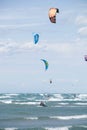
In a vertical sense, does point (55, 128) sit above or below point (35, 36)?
below

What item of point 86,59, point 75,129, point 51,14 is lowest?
point 75,129

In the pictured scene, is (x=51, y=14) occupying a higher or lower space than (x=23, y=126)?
higher

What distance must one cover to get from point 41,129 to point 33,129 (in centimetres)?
62

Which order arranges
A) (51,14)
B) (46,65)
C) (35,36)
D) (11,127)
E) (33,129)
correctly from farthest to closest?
1. (11,127)
2. (33,129)
3. (46,65)
4. (35,36)
5. (51,14)

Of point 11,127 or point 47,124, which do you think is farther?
point 47,124

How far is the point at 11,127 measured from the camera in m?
34.6

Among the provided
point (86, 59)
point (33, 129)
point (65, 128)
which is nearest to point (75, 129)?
point (65, 128)

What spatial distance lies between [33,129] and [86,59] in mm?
9388

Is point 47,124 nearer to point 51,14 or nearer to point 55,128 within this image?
point 55,128

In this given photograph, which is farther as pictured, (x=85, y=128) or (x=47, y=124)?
(x=47, y=124)

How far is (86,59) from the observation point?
998 inches

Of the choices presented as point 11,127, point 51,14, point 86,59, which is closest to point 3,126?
point 11,127

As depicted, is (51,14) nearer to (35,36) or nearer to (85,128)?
(35,36)

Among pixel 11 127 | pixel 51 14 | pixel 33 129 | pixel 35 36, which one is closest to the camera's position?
pixel 51 14
